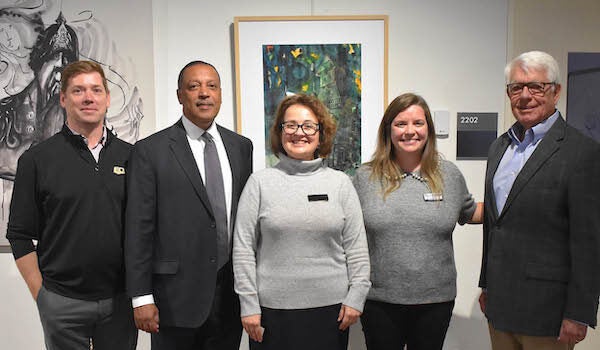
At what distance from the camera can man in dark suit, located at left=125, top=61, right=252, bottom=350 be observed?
159cm

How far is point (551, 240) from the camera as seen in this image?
1.52m

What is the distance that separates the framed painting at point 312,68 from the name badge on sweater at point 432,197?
32.9 inches

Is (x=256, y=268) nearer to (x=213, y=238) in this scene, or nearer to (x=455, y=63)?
(x=213, y=238)

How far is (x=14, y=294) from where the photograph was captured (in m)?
2.52

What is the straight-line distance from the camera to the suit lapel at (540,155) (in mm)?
1524

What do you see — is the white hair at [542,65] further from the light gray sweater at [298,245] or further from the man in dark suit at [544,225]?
A: the light gray sweater at [298,245]

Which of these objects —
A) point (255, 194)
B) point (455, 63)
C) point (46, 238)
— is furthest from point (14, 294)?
point (455, 63)

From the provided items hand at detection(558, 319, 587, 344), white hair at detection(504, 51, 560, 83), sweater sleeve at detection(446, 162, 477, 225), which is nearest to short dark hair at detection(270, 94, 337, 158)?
sweater sleeve at detection(446, 162, 477, 225)

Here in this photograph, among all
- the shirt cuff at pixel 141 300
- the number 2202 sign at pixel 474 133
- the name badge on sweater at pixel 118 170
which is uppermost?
the number 2202 sign at pixel 474 133

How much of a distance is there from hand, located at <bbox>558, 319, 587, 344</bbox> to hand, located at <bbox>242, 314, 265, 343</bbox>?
1.06 m

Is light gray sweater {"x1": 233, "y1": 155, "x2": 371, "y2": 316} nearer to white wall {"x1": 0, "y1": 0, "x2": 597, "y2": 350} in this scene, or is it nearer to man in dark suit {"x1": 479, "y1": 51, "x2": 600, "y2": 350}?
man in dark suit {"x1": 479, "y1": 51, "x2": 600, "y2": 350}

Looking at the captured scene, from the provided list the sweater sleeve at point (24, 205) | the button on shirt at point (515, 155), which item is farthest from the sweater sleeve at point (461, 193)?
the sweater sleeve at point (24, 205)

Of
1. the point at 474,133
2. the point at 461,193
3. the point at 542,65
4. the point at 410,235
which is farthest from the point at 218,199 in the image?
the point at 474,133

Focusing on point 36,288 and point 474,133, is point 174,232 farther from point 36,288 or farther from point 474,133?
point 474,133
